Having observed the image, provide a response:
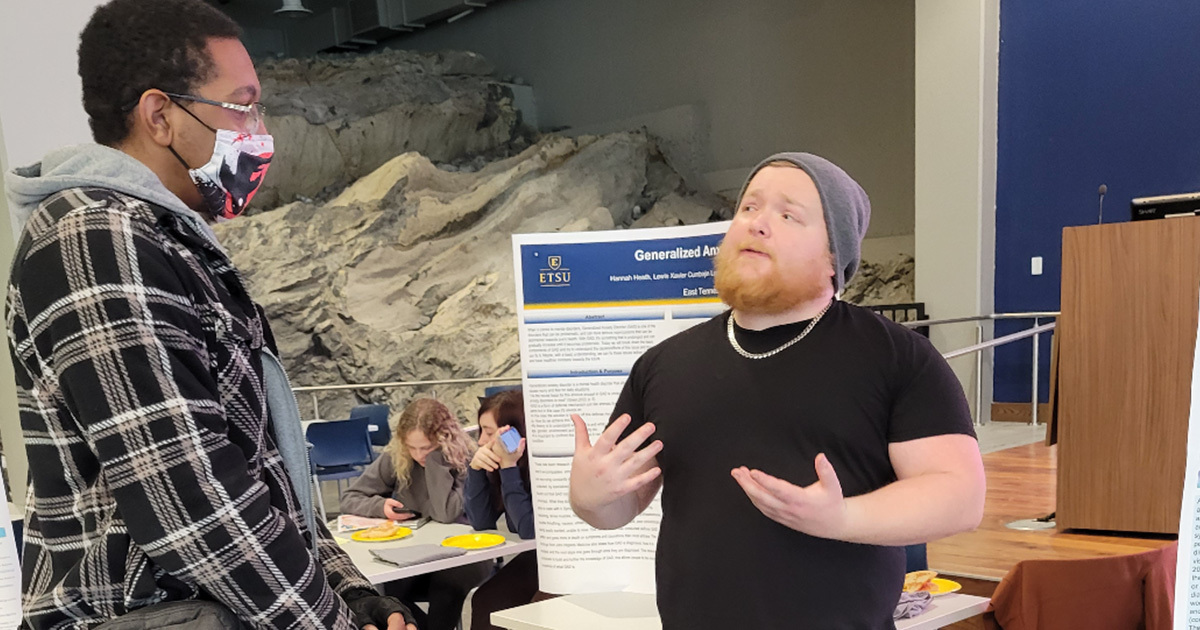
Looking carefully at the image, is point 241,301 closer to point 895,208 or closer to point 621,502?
point 621,502

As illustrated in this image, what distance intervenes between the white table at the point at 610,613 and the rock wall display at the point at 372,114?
45.1ft

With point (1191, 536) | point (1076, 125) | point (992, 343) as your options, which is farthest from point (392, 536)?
point (1076, 125)

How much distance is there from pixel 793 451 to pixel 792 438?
2 cm

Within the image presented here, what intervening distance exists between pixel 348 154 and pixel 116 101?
15406 mm

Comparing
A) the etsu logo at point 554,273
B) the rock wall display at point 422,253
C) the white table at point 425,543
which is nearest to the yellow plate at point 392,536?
the white table at point 425,543

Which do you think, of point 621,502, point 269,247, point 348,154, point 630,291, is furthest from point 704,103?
point 621,502

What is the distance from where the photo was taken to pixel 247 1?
19656mm

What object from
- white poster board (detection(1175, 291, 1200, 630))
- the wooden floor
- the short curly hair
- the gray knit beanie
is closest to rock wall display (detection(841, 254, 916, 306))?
the wooden floor

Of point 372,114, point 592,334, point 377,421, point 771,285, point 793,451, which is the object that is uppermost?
point 372,114

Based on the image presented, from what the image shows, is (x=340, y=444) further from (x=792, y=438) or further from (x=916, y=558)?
(x=792, y=438)

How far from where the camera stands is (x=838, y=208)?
5.80 ft

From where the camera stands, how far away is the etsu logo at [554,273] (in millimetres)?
2846

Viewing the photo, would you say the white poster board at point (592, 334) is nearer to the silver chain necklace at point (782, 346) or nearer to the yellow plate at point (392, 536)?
the silver chain necklace at point (782, 346)

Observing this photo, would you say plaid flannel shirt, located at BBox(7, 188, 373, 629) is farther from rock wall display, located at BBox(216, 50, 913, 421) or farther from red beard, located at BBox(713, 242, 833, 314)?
rock wall display, located at BBox(216, 50, 913, 421)
